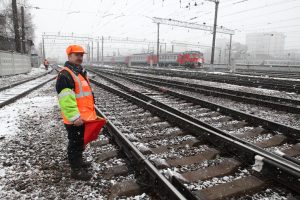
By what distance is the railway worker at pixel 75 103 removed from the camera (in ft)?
10.5

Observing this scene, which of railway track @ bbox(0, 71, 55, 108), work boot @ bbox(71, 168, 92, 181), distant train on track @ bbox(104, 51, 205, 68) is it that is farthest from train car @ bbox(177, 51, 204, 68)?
work boot @ bbox(71, 168, 92, 181)

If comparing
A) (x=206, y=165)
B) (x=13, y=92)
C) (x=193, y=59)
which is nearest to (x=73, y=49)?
(x=206, y=165)

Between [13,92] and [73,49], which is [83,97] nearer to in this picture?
[73,49]

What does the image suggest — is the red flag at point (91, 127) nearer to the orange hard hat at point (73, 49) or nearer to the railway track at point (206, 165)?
the railway track at point (206, 165)

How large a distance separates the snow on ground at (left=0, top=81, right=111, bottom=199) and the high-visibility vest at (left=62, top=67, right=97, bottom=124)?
2.75 ft

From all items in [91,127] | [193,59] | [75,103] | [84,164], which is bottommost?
[84,164]

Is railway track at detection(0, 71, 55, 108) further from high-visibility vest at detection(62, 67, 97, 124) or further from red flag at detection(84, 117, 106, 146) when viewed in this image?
red flag at detection(84, 117, 106, 146)

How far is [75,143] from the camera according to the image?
3.56 m

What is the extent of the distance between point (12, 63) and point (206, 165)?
929 inches

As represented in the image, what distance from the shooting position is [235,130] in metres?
5.41

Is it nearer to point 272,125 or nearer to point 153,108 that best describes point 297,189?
point 272,125

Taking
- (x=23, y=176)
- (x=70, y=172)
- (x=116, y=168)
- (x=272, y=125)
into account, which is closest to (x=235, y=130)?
(x=272, y=125)

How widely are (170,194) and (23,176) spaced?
2.14 m

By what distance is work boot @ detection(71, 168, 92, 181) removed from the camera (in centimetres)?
337
